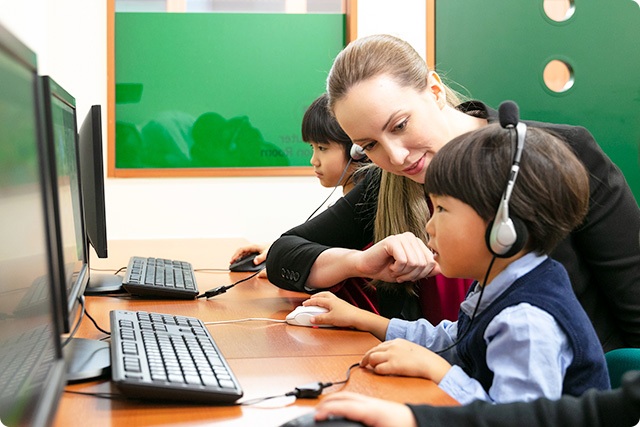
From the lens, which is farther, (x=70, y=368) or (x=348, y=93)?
(x=348, y=93)

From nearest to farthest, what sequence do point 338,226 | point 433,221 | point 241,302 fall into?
1. point 433,221
2. point 241,302
3. point 338,226

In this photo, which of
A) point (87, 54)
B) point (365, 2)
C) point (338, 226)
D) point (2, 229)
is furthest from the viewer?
point (365, 2)

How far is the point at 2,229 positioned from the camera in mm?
458

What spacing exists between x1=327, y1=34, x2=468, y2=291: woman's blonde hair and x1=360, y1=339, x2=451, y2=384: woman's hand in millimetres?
490

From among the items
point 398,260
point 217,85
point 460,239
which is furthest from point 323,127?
point 460,239

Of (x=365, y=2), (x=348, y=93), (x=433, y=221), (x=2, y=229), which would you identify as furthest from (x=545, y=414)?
(x=365, y=2)

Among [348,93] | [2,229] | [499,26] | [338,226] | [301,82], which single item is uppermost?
[499,26]

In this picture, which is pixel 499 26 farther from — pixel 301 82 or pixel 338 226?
pixel 338 226

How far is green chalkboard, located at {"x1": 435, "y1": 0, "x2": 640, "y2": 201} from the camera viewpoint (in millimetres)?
3146

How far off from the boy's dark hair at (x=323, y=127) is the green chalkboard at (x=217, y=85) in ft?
3.26

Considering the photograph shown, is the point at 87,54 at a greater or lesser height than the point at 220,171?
greater

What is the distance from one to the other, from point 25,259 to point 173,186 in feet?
8.43

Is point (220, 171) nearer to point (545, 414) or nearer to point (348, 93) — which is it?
point (348, 93)

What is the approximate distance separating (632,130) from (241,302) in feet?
8.28
